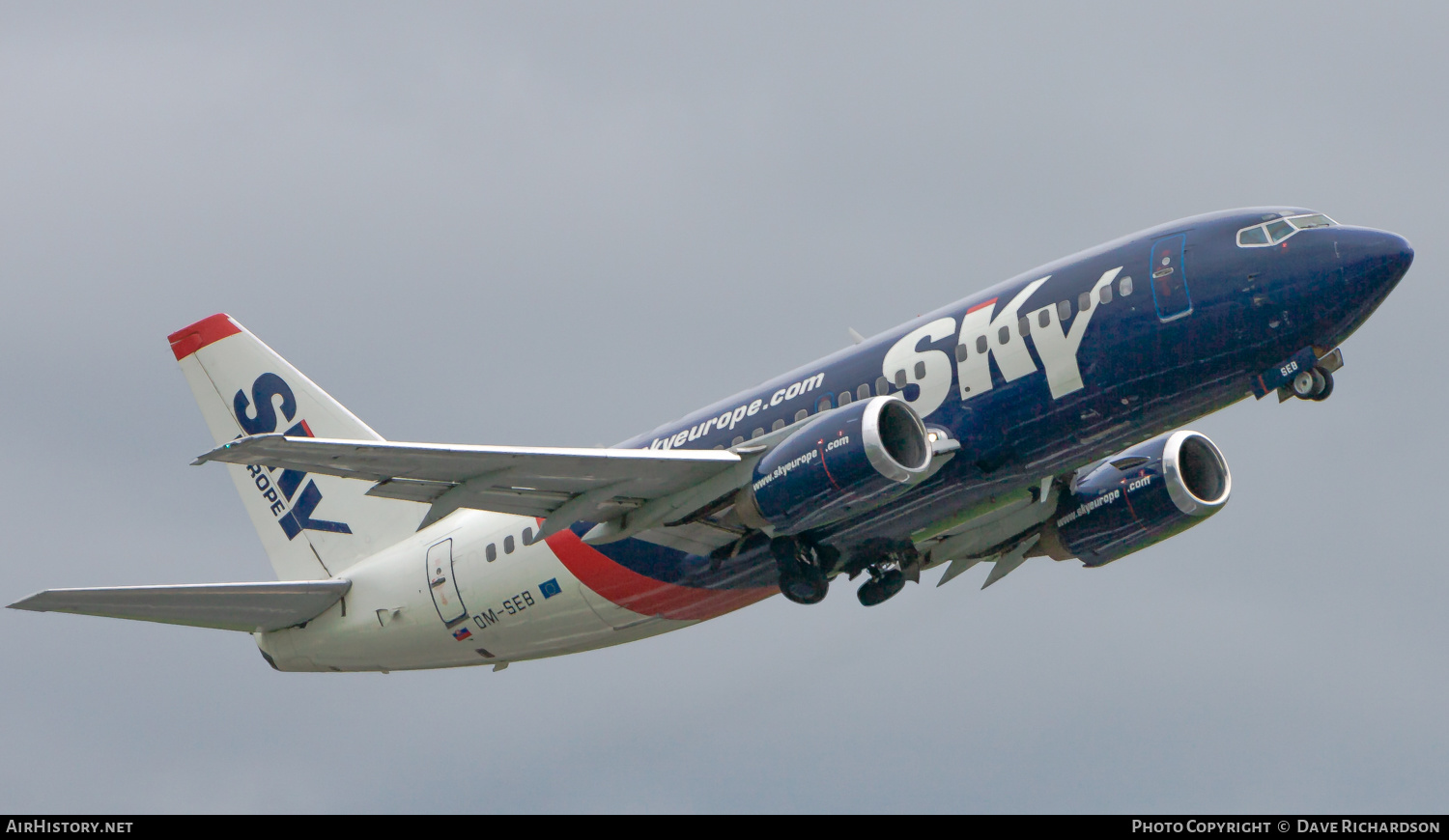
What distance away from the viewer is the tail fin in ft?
128

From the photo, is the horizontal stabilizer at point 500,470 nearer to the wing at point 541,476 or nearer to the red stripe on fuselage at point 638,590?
the wing at point 541,476

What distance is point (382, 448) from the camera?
90.6ft

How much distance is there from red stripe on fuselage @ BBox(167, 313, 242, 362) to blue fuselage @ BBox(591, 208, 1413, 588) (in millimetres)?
17155

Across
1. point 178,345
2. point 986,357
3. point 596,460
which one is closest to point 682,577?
point 596,460

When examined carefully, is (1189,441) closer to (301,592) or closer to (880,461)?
(880,461)

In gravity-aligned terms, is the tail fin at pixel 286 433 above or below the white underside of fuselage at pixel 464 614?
above

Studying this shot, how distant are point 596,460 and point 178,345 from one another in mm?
17863

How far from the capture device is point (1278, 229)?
28828mm

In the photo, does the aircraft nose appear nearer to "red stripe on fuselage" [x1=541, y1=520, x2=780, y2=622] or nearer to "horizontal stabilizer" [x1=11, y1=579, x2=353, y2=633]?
"red stripe on fuselage" [x1=541, y1=520, x2=780, y2=622]

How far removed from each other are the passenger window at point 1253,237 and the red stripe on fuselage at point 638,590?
1132 centimetres

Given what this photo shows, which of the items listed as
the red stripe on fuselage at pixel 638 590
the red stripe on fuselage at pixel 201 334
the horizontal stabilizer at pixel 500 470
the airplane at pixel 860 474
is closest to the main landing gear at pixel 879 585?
the airplane at pixel 860 474

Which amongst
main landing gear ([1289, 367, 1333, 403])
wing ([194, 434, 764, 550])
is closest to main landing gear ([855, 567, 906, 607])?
wing ([194, 434, 764, 550])

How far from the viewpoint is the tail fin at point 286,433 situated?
38875 mm

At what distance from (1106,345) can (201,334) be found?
946 inches
